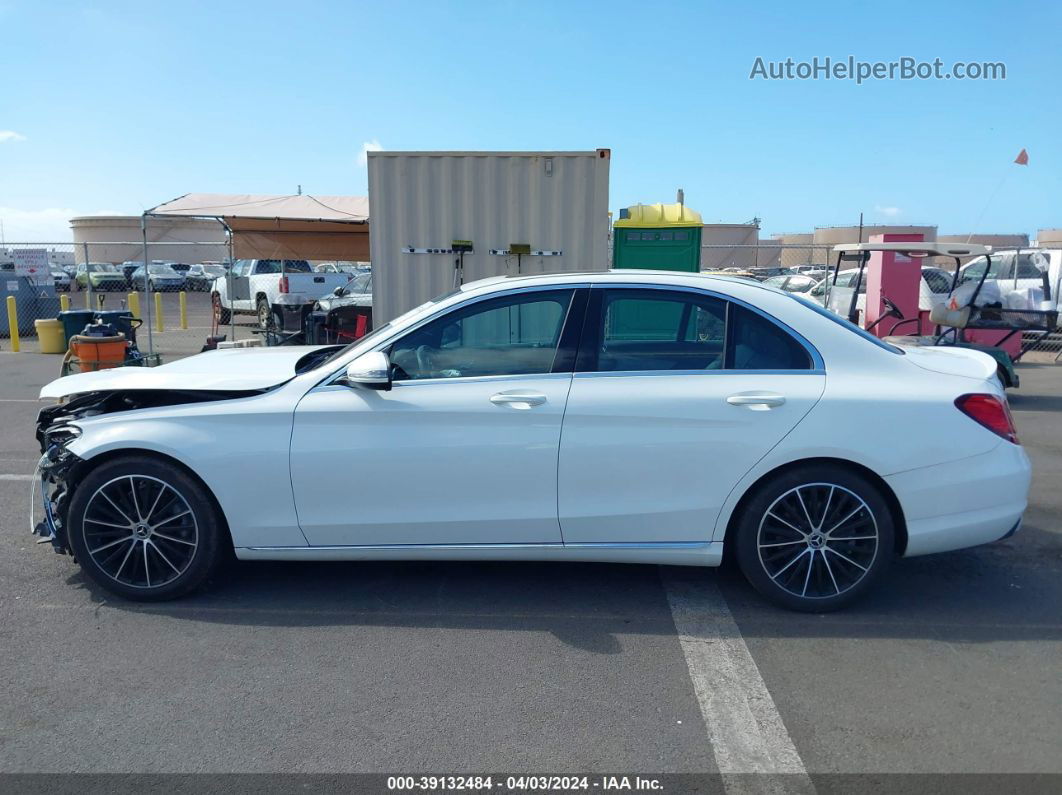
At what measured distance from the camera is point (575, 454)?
4.06 m

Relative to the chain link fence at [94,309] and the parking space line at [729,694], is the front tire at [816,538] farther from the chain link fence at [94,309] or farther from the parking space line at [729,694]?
the chain link fence at [94,309]

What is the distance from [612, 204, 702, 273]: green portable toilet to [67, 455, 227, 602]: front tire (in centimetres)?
707

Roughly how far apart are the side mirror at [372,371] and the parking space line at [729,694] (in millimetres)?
1832

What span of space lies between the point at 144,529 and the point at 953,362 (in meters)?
4.28

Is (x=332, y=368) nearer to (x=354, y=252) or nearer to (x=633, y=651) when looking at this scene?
(x=633, y=651)

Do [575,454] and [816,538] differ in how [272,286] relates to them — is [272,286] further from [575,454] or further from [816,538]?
[816,538]

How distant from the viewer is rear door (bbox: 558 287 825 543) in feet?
13.3

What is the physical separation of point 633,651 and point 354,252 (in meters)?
12.6

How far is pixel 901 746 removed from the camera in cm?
314

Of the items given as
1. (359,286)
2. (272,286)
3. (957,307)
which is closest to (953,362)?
(957,307)

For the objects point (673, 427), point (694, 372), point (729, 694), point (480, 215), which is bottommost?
point (729, 694)

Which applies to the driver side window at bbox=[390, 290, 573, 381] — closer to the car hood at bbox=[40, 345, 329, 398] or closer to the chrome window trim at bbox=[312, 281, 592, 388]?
the chrome window trim at bbox=[312, 281, 592, 388]

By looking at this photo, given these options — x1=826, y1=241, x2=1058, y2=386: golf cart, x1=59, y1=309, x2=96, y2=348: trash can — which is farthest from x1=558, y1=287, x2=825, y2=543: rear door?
x1=59, y1=309, x2=96, y2=348: trash can

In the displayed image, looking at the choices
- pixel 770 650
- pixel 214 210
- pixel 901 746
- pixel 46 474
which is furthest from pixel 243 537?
pixel 214 210
